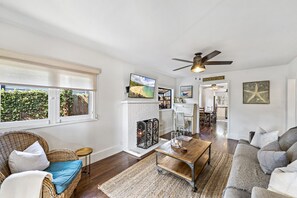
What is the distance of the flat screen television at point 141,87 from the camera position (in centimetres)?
331

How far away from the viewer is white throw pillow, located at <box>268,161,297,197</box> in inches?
36.4

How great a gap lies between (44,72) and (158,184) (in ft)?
8.33

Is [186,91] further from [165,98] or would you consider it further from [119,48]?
[119,48]

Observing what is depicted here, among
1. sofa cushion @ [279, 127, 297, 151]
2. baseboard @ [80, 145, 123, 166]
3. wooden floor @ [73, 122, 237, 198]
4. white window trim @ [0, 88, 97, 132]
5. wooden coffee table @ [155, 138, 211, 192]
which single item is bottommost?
wooden floor @ [73, 122, 237, 198]

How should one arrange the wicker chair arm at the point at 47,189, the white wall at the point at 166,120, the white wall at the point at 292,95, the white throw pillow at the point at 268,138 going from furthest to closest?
the white wall at the point at 166,120 < the white wall at the point at 292,95 < the white throw pillow at the point at 268,138 < the wicker chair arm at the point at 47,189

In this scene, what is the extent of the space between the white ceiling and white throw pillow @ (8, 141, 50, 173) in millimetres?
1694

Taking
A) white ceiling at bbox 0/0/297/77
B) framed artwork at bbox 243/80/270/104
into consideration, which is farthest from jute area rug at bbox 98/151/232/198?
framed artwork at bbox 243/80/270/104

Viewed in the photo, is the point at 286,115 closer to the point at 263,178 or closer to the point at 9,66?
the point at 263,178

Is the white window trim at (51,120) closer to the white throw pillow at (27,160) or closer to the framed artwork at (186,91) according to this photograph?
the white throw pillow at (27,160)

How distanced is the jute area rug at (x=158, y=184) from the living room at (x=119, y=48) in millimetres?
62

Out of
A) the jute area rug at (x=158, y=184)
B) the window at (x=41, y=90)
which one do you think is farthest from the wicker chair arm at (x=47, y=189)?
the window at (x=41, y=90)

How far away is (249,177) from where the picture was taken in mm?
1367

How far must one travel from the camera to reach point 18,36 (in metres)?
1.79

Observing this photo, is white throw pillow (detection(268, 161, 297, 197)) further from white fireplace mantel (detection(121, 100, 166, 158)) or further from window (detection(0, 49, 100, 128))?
window (detection(0, 49, 100, 128))
